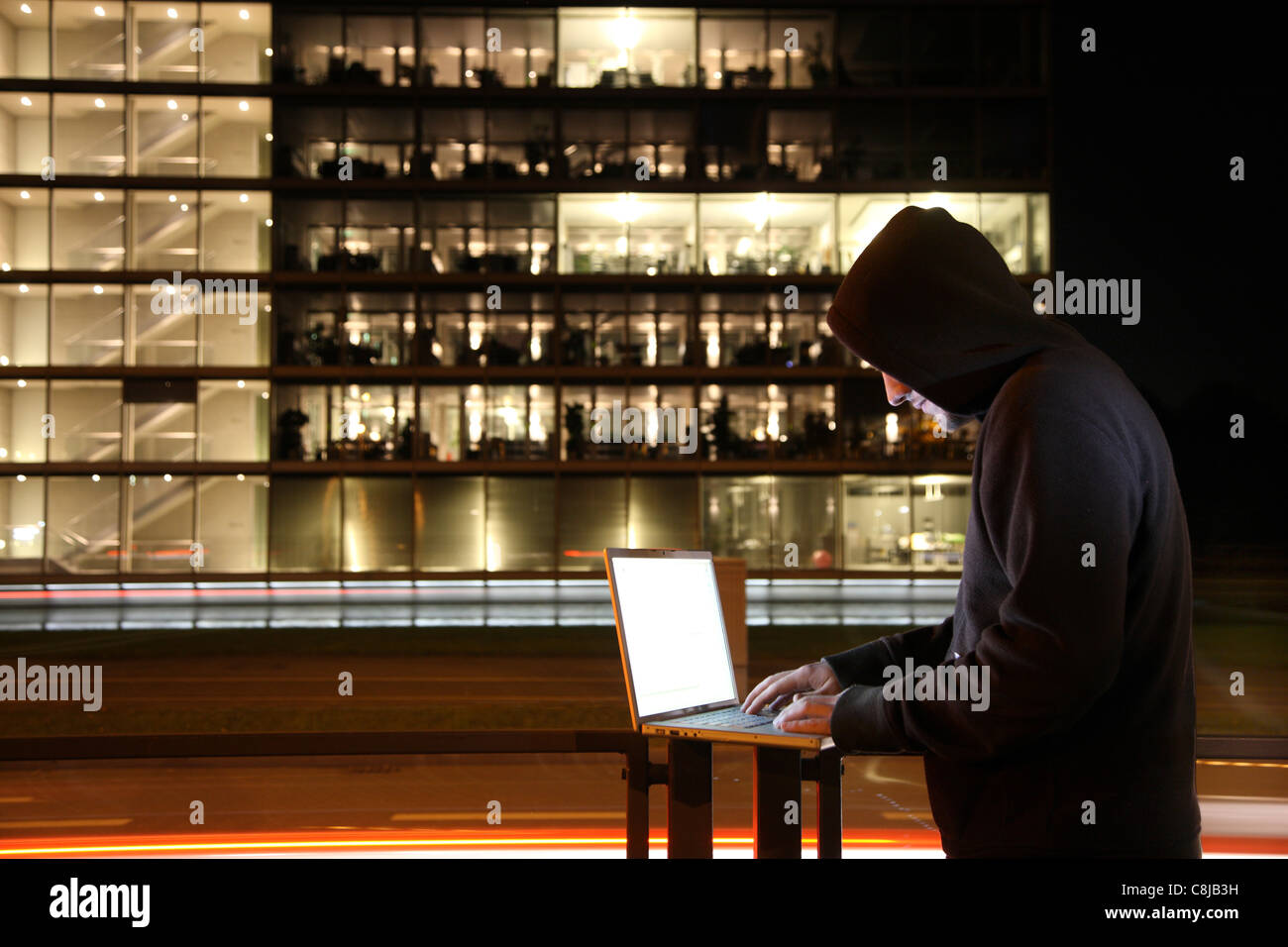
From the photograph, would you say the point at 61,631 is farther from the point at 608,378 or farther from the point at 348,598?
the point at 608,378

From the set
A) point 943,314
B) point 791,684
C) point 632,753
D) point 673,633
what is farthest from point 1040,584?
point 632,753

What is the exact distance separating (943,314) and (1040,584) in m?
0.56

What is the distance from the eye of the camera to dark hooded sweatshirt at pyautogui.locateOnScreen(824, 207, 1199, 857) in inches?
64.5

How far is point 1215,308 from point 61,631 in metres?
22.2

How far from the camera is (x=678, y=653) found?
8.51 feet

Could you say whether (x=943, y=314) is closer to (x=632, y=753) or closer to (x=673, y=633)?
(x=673, y=633)

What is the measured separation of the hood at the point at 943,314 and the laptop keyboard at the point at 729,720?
0.89 meters

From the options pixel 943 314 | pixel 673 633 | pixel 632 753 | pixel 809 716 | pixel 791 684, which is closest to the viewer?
pixel 943 314

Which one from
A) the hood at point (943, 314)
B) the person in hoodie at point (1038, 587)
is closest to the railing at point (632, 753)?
the person in hoodie at point (1038, 587)

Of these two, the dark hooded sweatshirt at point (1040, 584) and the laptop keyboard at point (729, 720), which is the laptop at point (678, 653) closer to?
the laptop keyboard at point (729, 720)

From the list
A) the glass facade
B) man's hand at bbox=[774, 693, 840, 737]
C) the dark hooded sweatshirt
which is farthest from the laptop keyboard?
the glass facade

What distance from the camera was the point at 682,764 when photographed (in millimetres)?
2582

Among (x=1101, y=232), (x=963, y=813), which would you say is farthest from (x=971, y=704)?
(x=1101, y=232)

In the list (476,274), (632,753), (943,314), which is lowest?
(632,753)
